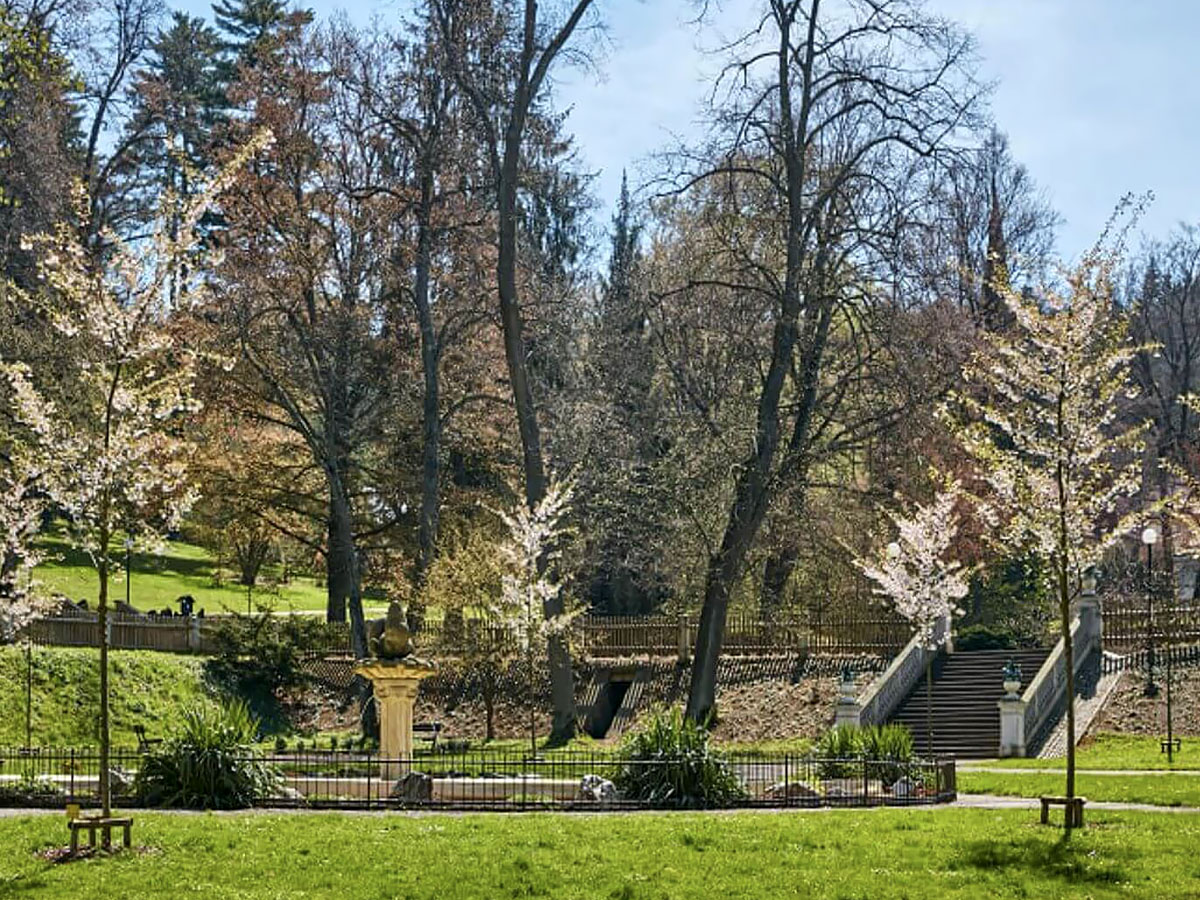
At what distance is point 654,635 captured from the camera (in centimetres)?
4281

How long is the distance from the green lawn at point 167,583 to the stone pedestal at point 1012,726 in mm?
24171

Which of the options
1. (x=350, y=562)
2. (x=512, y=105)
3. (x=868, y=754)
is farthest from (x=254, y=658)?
(x=868, y=754)

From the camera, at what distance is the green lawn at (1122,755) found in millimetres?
27672

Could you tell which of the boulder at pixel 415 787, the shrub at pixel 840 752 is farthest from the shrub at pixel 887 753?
the boulder at pixel 415 787

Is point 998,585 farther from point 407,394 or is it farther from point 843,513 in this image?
point 407,394

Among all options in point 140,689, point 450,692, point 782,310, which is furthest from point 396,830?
point 450,692

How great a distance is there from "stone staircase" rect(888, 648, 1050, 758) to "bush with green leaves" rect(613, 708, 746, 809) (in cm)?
1377

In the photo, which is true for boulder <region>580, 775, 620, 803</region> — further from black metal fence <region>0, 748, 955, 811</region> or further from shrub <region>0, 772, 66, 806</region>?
shrub <region>0, 772, 66, 806</region>

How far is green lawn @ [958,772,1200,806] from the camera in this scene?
822 inches

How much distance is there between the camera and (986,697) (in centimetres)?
3662

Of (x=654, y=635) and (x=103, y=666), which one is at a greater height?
(x=103, y=666)

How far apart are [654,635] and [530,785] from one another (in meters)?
21.5

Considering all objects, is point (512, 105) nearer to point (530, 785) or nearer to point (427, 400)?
point (427, 400)

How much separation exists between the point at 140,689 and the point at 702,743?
752 inches
